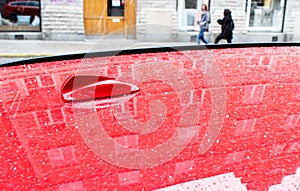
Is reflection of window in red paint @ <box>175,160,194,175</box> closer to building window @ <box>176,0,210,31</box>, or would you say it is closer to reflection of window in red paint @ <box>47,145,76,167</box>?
reflection of window in red paint @ <box>47,145,76,167</box>

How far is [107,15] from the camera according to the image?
1365 cm

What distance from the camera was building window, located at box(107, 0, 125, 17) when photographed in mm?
13609

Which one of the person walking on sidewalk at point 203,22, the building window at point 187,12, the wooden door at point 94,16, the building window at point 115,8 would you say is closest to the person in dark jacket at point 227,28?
the person walking on sidewalk at point 203,22

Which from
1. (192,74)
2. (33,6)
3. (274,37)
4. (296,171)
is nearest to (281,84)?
(192,74)

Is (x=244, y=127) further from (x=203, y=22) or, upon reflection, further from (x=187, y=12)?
(x=187, y=12)

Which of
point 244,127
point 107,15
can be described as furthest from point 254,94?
point 107,15

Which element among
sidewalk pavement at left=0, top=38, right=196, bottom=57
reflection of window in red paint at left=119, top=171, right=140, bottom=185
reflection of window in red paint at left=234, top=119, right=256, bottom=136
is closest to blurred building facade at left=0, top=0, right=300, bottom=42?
sidewalk pavement at left=0, top=38, right=196, bottom=57

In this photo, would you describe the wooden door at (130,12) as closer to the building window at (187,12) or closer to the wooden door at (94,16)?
the wooden door at (94,16)

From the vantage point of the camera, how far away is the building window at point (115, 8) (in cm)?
1361

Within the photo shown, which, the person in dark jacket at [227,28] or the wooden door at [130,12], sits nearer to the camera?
the person in dark jacket at [227,28]

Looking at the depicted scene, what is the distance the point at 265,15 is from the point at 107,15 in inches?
240

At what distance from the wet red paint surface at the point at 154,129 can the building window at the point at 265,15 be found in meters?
12.9

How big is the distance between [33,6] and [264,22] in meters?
8.67

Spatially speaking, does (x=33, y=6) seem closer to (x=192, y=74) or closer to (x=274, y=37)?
(x=274, y=37)
